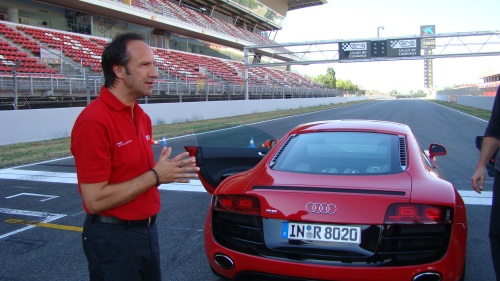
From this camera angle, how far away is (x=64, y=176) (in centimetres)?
800

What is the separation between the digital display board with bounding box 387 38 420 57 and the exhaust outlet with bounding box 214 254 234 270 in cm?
3199

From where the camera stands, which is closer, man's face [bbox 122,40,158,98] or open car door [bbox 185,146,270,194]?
man's face [bbox 122,40,158,98]

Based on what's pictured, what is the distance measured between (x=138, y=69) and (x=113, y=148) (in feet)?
1.40

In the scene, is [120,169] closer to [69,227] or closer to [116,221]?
[116,221]

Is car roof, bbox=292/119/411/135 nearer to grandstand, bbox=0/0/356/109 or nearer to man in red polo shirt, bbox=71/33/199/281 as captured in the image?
man in red polo shirt, bbox=71/33/199/281

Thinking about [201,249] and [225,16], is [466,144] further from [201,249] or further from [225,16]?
[225,16]

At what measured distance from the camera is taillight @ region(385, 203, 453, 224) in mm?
2646

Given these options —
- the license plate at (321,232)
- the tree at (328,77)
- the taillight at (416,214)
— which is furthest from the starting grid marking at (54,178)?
the tree at (328,77)

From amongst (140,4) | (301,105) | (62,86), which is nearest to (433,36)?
(301,105)

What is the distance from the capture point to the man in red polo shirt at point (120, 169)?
1910 mm

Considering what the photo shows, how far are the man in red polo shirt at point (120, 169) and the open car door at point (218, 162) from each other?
213 cm

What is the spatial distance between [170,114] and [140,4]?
15.0 meters

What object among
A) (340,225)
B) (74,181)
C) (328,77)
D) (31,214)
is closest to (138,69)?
(340,225)

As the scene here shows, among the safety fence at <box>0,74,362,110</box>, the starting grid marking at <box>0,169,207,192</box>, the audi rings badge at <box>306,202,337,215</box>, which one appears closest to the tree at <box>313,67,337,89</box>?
the safety fence at <box>0,74,362,110</box>
